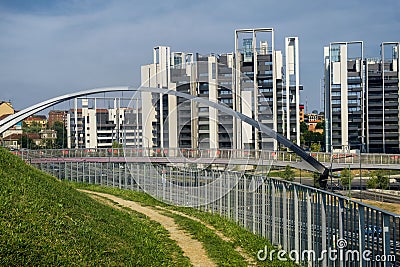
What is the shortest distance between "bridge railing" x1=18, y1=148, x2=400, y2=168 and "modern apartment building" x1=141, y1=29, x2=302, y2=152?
24.8 feet

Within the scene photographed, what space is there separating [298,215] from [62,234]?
3.97 meters

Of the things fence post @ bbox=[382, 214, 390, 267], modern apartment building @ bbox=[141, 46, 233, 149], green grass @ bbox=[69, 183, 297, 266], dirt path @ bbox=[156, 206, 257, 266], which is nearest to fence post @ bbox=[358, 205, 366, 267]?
fence post @ bbox=[382, 214, 390, 267]

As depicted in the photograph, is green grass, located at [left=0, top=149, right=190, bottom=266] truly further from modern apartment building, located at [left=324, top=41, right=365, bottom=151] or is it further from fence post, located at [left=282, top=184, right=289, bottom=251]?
modern apartment building, located at [left=324, top=41, right=365, bottom=151]

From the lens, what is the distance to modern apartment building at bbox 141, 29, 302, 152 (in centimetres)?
5178

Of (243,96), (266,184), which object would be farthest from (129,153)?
(266,184)

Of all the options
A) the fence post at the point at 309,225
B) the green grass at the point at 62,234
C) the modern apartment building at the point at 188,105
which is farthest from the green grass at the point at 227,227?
the modern apartment building at the point at 188,105

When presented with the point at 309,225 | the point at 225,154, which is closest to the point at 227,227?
the point at 309,225

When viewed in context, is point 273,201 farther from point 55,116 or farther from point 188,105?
point 55,116

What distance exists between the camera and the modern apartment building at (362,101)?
6688cm

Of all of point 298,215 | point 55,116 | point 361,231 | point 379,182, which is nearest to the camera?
point 361,231

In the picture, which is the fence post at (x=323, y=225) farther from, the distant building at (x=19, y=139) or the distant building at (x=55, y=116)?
the distant building at (x=55, y=116)

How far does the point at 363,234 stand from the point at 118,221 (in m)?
7.68

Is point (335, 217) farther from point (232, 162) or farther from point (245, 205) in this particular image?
point (232, 162)

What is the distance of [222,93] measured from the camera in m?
63.6
